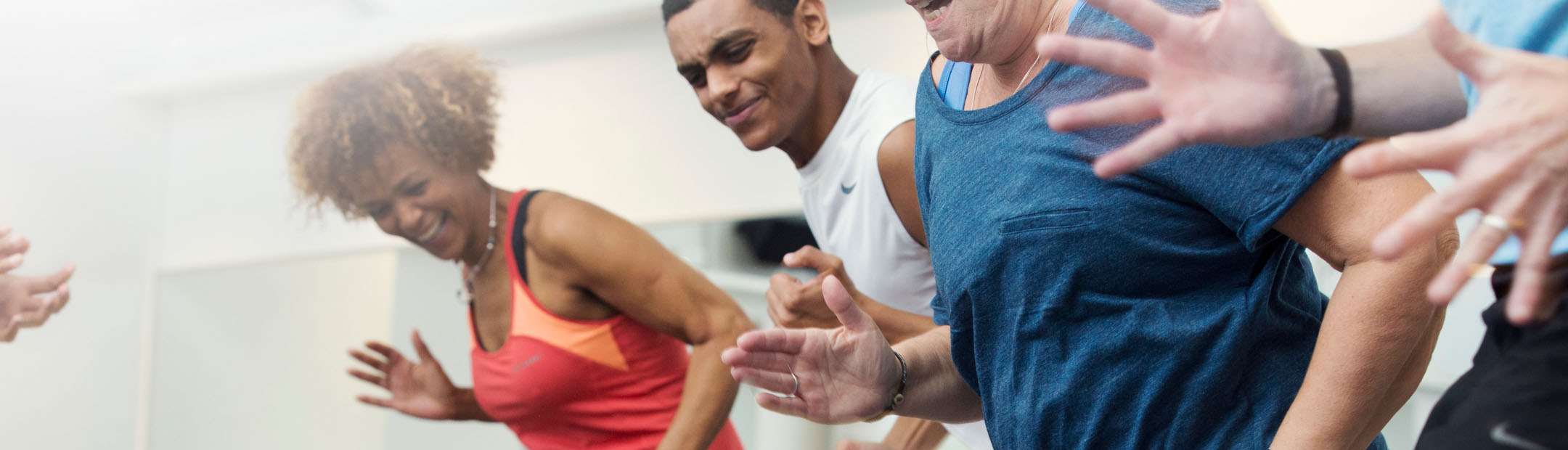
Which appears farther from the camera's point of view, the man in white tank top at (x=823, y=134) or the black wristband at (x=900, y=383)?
the man in white tank top at (x=823, y=134)

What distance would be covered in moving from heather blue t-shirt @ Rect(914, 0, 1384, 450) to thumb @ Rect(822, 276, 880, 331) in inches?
2.4

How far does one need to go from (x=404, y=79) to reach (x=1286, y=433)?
0.87m

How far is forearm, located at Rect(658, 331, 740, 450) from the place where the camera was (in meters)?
0.93

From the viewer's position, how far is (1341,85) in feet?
1.17

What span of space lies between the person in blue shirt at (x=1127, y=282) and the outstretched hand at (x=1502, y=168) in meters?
0.13

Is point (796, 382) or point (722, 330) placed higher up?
point (796, 382)

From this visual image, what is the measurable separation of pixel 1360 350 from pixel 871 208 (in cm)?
40

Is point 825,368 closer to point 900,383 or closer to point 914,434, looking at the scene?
point 900,383

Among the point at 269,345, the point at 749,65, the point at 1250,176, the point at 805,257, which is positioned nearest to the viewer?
the point at 1250,176

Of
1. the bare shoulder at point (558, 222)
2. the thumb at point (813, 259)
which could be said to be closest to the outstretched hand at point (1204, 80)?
the thumb at point (813, 259)

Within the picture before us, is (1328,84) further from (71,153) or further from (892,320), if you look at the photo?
(71,153)

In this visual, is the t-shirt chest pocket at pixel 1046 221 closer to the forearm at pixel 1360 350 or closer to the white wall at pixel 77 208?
the forearm at pixel 1360 350

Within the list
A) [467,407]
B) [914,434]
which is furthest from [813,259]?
[467,407]

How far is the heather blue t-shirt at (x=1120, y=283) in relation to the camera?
482mm
